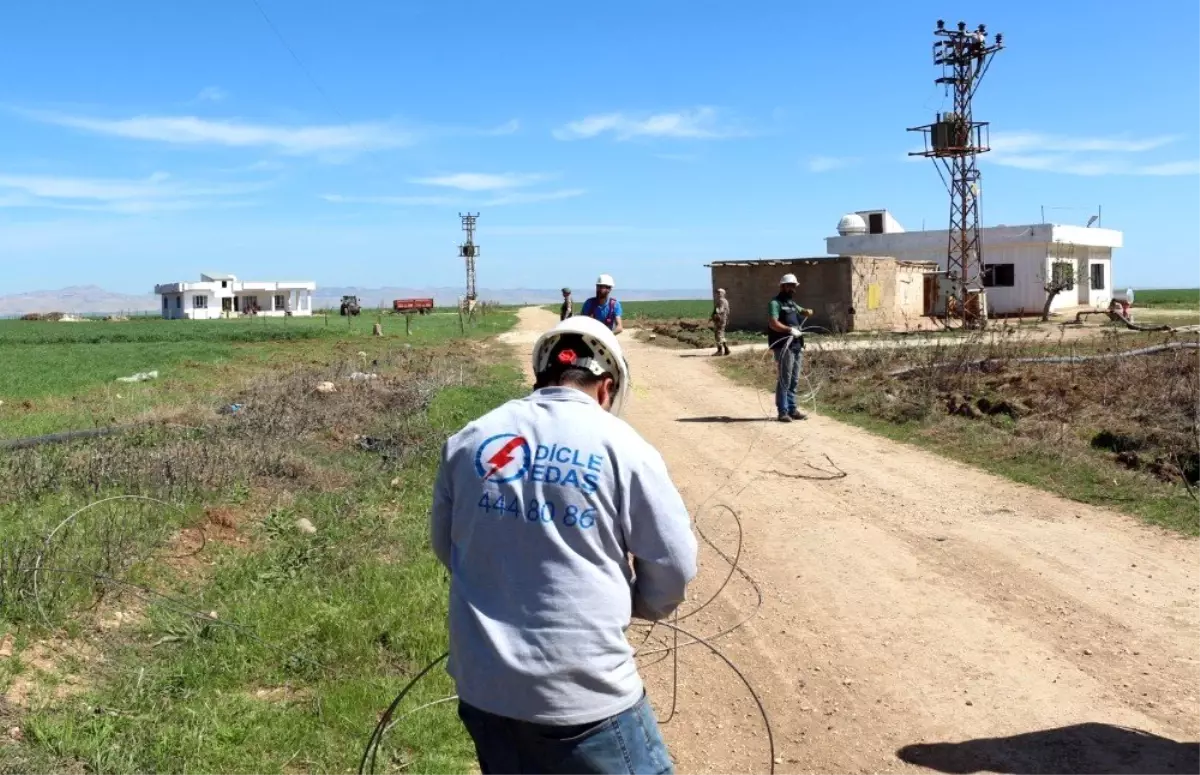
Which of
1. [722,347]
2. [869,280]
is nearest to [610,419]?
[722,347]

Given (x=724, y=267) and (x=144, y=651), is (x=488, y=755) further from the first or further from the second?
(x=724, y=267)

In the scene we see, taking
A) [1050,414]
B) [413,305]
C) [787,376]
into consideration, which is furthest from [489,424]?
[413,305]

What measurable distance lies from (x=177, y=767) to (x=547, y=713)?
2776mm

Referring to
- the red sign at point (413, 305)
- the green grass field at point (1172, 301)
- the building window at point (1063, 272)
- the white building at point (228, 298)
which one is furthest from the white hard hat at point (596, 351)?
the white building at point (228, 298)

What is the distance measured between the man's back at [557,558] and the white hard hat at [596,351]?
214 millimetres

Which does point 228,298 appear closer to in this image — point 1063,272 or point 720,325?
point 1063,272

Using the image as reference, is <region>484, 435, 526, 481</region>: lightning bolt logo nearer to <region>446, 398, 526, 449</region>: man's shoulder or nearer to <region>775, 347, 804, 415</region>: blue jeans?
<region>446, 398, 526, 449</region>: man's shoulder

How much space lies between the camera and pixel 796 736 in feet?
15.4

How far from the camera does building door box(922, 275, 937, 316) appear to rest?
131ft

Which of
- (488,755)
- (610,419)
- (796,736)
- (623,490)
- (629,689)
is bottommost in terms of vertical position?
(796,736)

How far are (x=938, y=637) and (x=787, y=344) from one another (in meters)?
7.92

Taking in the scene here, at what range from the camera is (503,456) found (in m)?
2.50

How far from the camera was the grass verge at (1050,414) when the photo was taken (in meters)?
9.61

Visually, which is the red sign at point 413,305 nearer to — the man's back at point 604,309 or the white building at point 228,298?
the white building at point 228,298
